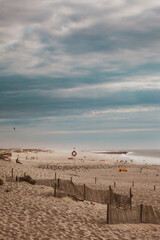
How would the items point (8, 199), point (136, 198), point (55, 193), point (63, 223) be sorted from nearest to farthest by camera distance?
point (63, 223) → point (8, 199) → point (55, 193) → point (136, 198)

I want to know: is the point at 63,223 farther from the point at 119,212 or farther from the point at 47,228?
the point at 119,212

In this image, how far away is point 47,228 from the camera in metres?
14.4

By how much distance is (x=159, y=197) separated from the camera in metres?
27.9

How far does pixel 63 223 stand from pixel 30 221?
1.69 meters

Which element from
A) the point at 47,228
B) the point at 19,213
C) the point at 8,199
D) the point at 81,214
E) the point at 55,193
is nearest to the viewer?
the point at 47,228

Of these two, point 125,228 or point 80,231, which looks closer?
point 80,231

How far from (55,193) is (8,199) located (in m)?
3.36

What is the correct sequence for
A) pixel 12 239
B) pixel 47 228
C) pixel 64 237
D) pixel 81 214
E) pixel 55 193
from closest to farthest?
1. pixel 12 239
2. pixel 64 237
3. pixel 47 228
4. pixel 81 214
5. pixel 55 193

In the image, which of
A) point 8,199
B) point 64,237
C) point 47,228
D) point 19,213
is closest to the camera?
point 64,237

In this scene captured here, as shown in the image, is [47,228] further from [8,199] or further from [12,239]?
[8,199]

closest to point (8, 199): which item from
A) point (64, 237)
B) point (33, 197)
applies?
point (33, 197)

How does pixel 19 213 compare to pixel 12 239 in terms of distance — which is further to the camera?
pixel 19 213

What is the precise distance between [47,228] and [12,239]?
2.63 metres

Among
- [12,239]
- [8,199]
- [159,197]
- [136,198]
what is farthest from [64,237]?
[159,197]
